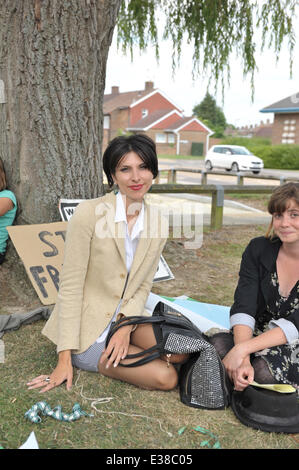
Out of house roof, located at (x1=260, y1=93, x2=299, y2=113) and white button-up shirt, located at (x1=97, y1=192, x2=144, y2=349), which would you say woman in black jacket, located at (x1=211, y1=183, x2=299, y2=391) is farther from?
house roof, located at (x1=260, y1=93, x2=299, y2=113)

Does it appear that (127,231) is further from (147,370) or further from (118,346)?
(147,370)

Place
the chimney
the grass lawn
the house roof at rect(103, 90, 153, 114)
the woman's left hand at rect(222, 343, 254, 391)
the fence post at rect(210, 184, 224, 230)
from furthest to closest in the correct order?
the chimney
the house roof at rect(103, 90, 153, 114)
the fence post at rect(210, 184, 224, 230)
the woman's left hand at rect(222, 343, 254, 391)
the grass lawn

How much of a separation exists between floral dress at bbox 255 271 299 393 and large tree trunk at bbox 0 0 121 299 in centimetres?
225

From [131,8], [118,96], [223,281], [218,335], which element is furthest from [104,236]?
[118,96]

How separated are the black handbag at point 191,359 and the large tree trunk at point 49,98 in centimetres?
184

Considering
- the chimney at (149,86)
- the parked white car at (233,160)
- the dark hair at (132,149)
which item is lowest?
the parked white car at (233,160)

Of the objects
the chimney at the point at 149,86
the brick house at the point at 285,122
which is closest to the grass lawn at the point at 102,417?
the brick house at the point at 285,122

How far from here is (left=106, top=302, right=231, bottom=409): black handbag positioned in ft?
8.57

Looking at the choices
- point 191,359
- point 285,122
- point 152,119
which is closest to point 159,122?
point 152,119

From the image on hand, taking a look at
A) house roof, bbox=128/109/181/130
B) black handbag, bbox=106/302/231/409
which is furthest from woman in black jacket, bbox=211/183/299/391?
house roof, bbox=128/109/181/130

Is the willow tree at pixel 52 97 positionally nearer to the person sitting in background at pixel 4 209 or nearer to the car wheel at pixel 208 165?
the person sitting in background at pixel 4 209

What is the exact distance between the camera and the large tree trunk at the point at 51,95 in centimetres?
410

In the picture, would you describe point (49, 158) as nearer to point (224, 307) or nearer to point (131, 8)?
point (224, 307)

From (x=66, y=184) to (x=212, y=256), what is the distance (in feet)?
8.60
